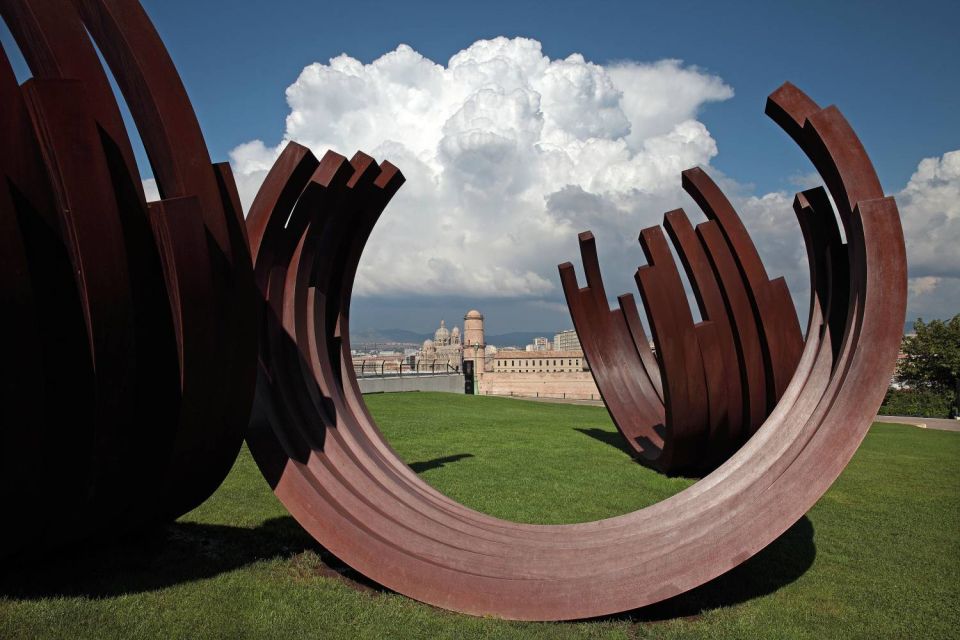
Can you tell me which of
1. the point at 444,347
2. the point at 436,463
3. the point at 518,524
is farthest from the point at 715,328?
the point at 444,347

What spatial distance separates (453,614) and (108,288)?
3403mm

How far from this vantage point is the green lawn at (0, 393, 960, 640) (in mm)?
4703

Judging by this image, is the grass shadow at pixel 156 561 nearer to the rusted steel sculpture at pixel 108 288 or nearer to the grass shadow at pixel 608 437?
the rusted steel sculpture at pixel 108 288

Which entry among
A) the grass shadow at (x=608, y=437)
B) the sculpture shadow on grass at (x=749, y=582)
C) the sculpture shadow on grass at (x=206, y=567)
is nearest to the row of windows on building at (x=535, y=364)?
the grass shadow at (x=608, y=437)

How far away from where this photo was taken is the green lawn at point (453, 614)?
470 cm

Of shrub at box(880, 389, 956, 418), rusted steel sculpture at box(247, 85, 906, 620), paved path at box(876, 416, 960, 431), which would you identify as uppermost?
rusted steel sculpture at box(247, 85, 906, 620)

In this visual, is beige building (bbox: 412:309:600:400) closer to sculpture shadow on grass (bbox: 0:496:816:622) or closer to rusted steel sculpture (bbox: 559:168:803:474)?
rusted steel sculpture (bbox: 559:168:803:474)

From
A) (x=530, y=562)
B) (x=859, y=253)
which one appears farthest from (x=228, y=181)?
(x=859, y=253)

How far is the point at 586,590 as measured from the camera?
16.1 feet

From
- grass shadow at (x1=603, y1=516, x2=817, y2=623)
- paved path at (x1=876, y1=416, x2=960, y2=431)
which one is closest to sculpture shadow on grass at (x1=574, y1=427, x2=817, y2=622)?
grass shadow at (x1=603, y1=516, x2=817, y2=623)

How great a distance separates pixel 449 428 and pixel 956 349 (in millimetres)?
28094

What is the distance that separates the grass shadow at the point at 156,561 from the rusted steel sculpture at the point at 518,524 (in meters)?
0.82

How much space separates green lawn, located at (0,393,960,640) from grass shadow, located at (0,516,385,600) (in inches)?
0.7

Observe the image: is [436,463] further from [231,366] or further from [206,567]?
[231,366]
